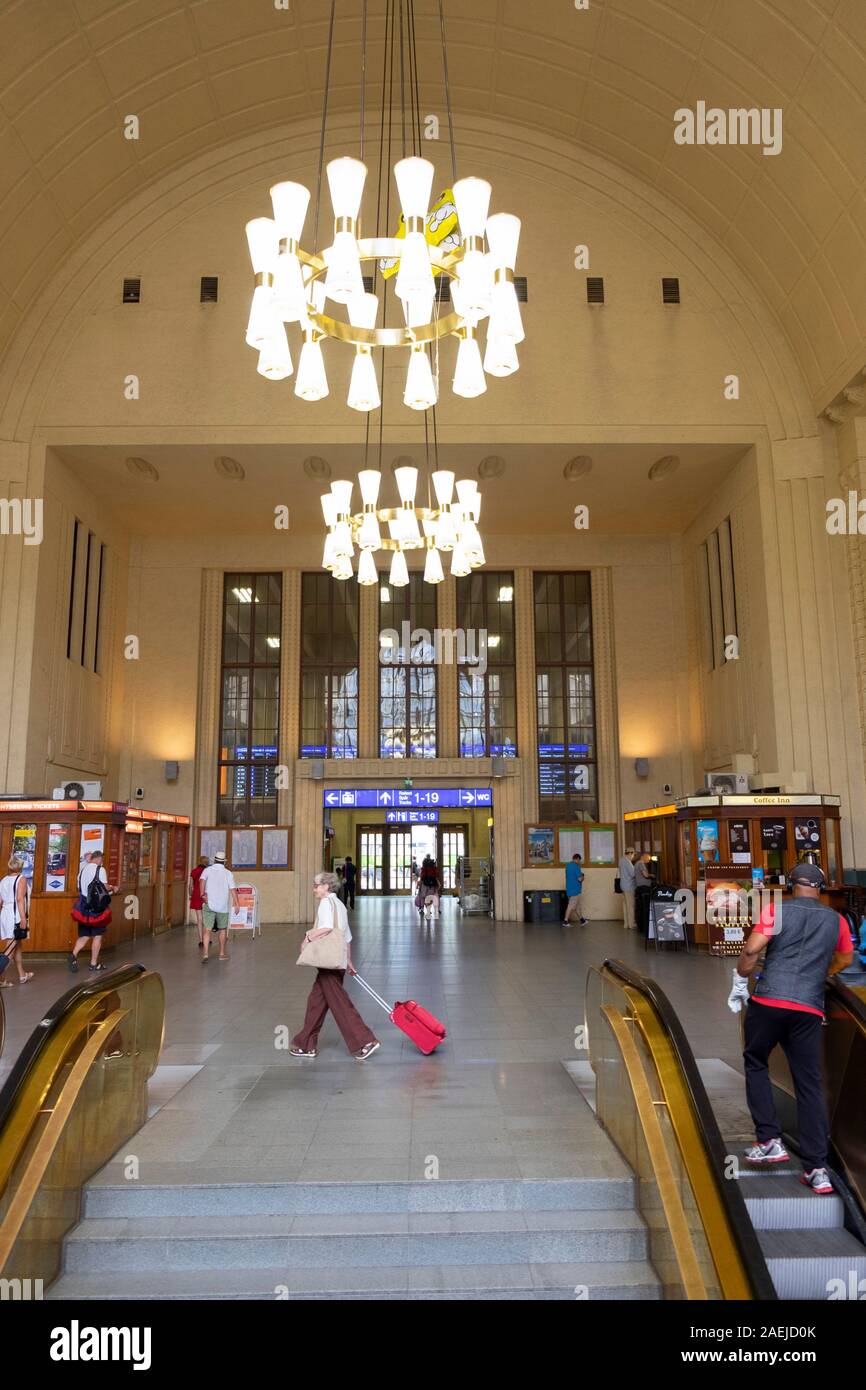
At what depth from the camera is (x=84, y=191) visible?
15.3 meters

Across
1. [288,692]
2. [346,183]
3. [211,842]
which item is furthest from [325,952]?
[288,692]

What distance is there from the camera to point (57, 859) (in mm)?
13047

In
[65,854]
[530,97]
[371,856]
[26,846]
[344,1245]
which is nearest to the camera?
[344,1245]

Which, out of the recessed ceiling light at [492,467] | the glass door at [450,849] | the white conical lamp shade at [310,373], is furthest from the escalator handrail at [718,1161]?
the glass door at [450,849]

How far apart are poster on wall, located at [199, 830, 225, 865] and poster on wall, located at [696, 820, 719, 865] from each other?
9656 millimetres

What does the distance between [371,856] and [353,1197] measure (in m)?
22.2

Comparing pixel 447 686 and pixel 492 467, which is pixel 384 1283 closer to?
pixel 492 467

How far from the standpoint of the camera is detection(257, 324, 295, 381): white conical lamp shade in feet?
17.4

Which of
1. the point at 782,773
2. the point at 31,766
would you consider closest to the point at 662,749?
the point at 782,773

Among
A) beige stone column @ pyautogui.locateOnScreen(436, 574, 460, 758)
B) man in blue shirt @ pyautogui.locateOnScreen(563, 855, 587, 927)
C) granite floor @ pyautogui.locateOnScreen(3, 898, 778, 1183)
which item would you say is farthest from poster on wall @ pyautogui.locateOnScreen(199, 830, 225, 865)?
man in blue shirt @ pyautogui.locateOnScreen(563, 855, 587, 927)

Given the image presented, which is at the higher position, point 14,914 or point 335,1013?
point 14,914

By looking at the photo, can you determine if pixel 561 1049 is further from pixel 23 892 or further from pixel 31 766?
pixel 31 766

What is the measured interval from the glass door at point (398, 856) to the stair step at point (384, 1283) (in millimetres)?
22176

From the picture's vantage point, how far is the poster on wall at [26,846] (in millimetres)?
12906
